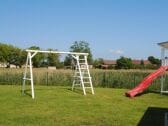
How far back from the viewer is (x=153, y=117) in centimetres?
1113

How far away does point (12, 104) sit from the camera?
13.7 m

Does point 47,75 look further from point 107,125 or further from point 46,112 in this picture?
point 107,125

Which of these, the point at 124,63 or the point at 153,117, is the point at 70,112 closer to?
the point at 153,117

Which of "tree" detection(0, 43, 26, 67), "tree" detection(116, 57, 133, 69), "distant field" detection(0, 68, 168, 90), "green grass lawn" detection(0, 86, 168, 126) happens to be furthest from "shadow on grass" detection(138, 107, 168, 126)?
"tree" detection(0, 43, 26, 67)

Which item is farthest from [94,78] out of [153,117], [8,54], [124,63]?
[8,54]

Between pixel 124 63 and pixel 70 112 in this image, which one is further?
pixel 124 63

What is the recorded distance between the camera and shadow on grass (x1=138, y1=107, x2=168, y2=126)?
33.3 feet

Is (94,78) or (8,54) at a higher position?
(8,54)

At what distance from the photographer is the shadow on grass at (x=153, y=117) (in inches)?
400

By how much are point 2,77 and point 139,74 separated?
1003 cm

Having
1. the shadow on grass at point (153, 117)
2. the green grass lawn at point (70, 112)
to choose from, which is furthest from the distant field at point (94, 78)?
the shadow on grass at point (153, 117)

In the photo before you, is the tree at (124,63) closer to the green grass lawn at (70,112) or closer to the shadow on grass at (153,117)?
the green grass lawn at (70,112)

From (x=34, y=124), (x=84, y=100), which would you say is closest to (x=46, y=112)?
(x=34, y=124)

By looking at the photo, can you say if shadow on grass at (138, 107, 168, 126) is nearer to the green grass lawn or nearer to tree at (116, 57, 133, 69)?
the green grass lawn
